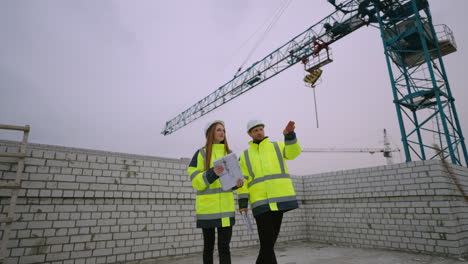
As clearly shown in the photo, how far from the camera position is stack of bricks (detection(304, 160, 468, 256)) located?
4.40 meters

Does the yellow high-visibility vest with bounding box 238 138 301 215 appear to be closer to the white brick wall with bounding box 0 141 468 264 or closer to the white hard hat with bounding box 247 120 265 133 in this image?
the white hard hat with bounding box 247 120 265 133

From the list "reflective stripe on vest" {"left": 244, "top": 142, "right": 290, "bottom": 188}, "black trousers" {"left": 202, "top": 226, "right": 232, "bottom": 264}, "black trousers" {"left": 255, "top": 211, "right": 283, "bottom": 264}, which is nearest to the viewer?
"black trousers" {"left": 202, "top": 226, "right": 232, "bottom": 264}

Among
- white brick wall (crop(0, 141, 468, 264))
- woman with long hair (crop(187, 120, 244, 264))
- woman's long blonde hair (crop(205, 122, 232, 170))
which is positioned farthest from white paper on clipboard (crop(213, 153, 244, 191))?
white brick wall (crop(0, 141, 468, 264))

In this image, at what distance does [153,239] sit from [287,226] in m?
3.62

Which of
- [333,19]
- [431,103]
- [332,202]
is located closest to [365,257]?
[332,202]

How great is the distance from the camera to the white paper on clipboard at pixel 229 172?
1.82 metres

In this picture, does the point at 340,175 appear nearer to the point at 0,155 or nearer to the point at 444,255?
the point at 444,255

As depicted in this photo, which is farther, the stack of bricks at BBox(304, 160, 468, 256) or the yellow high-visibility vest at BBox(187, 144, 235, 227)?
the stack of bricks at BBox(304, 160, 468, 256)

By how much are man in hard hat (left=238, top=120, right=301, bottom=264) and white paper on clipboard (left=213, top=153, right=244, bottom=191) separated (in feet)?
1.12

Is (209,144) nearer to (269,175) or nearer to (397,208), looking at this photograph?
(269,175)

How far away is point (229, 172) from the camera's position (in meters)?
1.83

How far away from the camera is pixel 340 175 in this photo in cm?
621

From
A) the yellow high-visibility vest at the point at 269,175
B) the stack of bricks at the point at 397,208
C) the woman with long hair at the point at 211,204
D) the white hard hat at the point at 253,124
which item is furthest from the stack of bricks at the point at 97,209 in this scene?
the stack of bricks at the point at 397,208

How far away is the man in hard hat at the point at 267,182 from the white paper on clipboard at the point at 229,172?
1.12 feet
